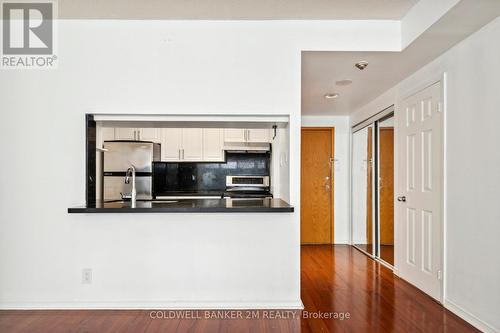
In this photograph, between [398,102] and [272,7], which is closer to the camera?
[272,7]

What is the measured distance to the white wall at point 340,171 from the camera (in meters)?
6.05

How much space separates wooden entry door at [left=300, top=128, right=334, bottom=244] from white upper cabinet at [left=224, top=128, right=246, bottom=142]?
1.19 metres

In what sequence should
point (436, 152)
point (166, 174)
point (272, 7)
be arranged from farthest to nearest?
point (166, 174) < point (436, 152) < point (272, 7)

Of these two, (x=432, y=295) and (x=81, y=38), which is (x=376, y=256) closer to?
(x=432, y=295)

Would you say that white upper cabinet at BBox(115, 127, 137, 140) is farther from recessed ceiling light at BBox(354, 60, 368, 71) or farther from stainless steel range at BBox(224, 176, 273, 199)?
recessed ceiling light at BBox(354, 60, 368, 71)

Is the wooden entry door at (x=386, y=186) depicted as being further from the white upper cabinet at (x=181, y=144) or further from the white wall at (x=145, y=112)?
the white upper cabinet at (x=181, y=144)

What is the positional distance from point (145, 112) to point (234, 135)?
102 inches

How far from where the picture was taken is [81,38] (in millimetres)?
3057

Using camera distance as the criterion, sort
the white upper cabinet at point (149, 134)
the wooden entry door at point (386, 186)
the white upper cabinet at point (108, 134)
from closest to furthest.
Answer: the wooden entry door at point (386, 186) < the white upper cabinet at point (108, 134) < the white upper cabinet at point (149, 134)

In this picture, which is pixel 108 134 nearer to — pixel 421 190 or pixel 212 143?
pixel 212 143

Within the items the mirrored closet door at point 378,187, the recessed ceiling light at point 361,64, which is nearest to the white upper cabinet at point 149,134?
the mirrored closet door at point 378,187

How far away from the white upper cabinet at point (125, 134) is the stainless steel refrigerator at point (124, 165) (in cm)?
22

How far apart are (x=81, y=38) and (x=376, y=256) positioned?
446 cm

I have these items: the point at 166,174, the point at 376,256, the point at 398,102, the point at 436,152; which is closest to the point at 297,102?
the point at 436,152
